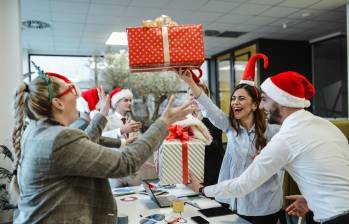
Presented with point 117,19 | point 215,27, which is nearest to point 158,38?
point 117,19

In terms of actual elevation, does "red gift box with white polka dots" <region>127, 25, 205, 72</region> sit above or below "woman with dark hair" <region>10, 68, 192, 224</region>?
above

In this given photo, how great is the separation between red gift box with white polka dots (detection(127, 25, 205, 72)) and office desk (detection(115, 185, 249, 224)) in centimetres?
81

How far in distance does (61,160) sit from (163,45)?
729mm

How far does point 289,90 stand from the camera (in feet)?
4.97

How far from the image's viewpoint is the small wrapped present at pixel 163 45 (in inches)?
56.5

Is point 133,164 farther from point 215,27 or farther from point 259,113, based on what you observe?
point 215,27

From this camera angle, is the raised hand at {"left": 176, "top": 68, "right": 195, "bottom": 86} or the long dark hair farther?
the long dark hair

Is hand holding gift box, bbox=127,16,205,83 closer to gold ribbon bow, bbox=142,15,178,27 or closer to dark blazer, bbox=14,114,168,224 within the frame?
gold ribbon bow, bbox=142,15,178,27

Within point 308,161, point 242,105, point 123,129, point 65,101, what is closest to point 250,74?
point 242,105

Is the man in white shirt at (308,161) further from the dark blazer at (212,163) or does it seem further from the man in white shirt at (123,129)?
the man in white shirt at (123,129)

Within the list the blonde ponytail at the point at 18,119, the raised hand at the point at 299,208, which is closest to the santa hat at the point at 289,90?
the raised hand at the point at 299,208

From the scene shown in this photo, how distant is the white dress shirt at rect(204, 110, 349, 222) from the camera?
4.37 ft

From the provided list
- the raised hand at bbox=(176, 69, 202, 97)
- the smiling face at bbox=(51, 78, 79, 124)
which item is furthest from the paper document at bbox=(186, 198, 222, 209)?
the smiling face at bbox=(51, 78, 79, 124)

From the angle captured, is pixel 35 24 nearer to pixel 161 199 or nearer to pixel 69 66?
pixel 69 66
